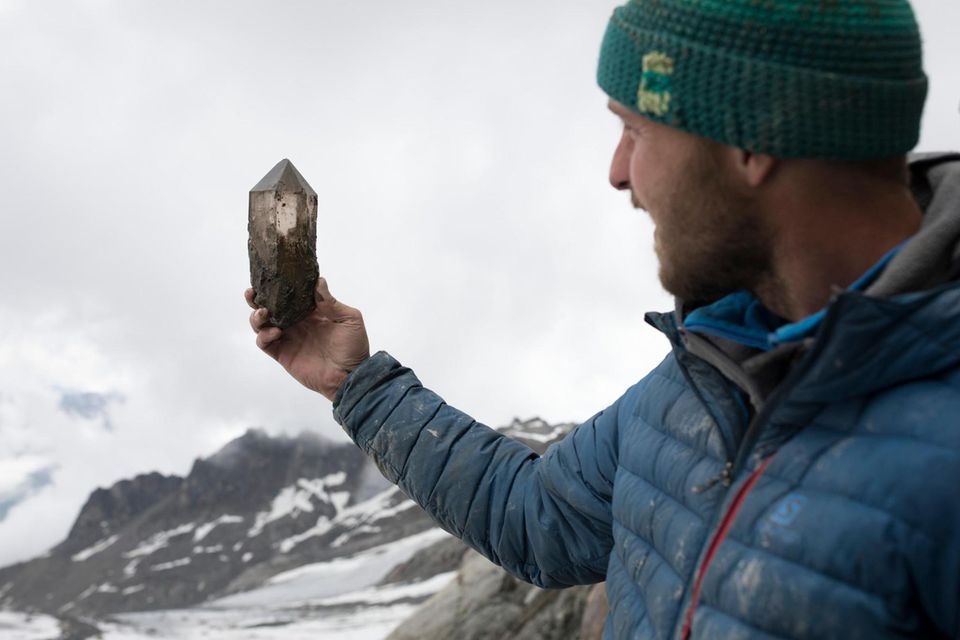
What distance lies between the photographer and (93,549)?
142375 mm

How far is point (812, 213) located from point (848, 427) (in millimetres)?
627

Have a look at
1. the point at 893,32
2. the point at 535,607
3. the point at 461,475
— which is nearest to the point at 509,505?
the point at 461,475

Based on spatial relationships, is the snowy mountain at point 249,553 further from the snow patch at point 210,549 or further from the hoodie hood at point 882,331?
the hoodie hood at point 882,331

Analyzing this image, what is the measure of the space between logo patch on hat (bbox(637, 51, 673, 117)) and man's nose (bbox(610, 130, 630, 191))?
201mm

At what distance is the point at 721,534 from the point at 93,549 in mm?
159303

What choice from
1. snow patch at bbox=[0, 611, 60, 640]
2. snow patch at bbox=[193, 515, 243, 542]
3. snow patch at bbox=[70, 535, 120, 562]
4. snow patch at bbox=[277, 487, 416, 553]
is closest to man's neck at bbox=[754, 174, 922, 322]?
snow patch at bbox=[0, 611, 60, 640]

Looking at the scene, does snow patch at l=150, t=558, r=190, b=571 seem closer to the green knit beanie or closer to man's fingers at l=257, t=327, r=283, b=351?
man's fingers at l=257, t=327, r=283, b=351

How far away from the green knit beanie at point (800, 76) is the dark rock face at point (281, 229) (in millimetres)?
2432

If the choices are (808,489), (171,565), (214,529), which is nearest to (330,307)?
(808,489)

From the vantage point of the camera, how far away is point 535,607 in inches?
512

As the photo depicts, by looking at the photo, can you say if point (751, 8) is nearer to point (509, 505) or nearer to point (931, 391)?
point (931, 391)

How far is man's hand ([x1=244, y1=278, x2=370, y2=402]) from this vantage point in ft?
12.8

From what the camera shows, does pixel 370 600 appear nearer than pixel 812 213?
No

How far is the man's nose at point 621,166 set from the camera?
2.77 meters
